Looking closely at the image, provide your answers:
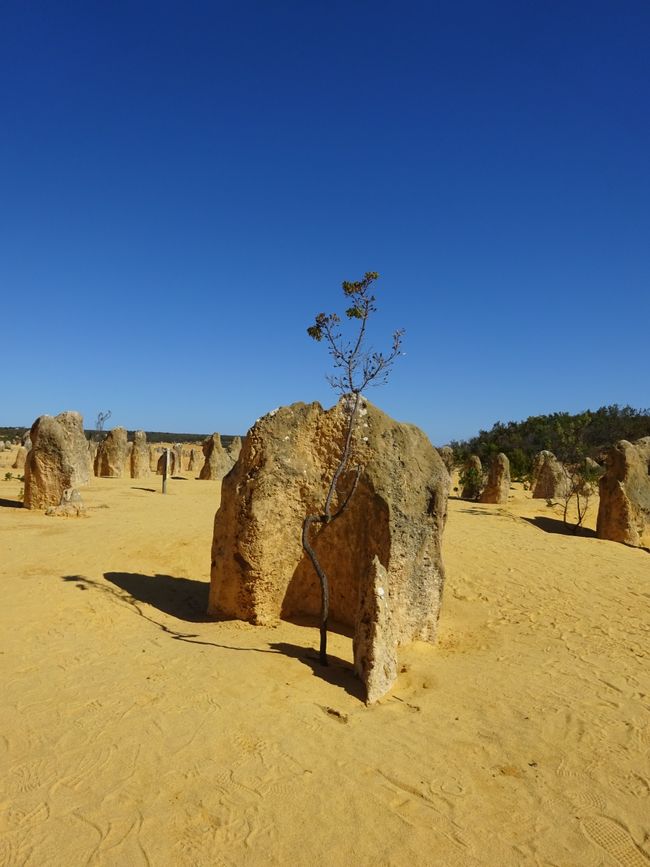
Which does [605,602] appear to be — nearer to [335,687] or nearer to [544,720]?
[544,720]

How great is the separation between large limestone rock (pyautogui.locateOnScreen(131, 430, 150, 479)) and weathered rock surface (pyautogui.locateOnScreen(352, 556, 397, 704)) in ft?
75.5

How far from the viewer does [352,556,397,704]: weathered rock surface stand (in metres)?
5.19

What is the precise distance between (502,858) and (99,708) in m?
3.28

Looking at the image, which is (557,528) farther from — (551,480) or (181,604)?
(181,604)

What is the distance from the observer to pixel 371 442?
707cm

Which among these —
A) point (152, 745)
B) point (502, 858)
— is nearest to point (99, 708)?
point (152, 745)

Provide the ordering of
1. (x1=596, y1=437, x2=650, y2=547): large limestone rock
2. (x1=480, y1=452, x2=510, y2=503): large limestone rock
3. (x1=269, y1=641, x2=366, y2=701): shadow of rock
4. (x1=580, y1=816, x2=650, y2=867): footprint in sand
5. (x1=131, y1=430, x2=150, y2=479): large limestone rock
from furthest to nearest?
(x1=131, y1=430, x2=150, y2=479): large limestone rock → (x1=480, y1=452, x2=510, y2=503): large limestone rock → (x1=596, y1=437, x2=650, y2=547): large limestone rock → (x1=269, y1=641, x2=366, y2=701): shadow of rock → (x1=580, y1=816, x2=650, y2=867): footprint in sand

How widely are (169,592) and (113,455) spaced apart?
19.2 m

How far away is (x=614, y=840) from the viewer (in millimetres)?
3500

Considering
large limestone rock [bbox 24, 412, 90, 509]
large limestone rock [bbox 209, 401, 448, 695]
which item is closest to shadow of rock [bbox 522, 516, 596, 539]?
large limestone rock [bbox 209, 401, 448, 695]

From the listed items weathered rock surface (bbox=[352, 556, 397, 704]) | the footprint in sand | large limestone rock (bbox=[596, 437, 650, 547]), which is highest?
large limestone rock (bbox=[596, 437, 650, 547])

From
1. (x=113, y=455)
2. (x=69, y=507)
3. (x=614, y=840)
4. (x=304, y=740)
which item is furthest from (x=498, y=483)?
(x=614, y=840)

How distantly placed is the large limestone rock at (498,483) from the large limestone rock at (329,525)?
14.5 metres

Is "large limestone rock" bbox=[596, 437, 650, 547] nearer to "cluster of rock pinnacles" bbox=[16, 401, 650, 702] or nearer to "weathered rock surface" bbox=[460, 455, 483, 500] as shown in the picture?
"weathered rock surface" bbox=[460, 455, 483, 500]
